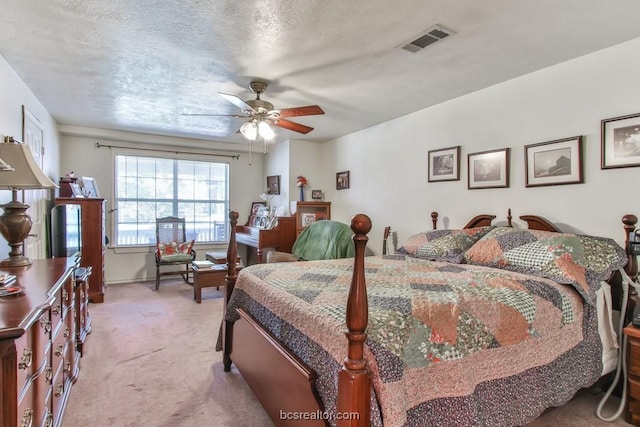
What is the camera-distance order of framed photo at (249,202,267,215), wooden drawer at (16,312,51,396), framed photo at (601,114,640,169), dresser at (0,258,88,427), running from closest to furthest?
1. dresser at (0,258,88,427)
2. wooden drawer at (16,312,51,396)
3. framed photo at (601,114,640,169)
4. framed photo at (249,202,267,215)

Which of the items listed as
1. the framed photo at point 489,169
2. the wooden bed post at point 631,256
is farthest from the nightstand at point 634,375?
the framed photo at point 489,169

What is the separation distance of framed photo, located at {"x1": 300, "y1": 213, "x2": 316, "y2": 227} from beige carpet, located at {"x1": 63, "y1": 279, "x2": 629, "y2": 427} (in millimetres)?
2001

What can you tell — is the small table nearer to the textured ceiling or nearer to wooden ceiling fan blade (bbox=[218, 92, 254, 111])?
the textured ceiling

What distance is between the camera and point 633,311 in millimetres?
2102

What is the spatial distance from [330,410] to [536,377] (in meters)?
1.08

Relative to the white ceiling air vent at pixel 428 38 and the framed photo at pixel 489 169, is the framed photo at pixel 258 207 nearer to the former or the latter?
the framed photo at pixel 489 169

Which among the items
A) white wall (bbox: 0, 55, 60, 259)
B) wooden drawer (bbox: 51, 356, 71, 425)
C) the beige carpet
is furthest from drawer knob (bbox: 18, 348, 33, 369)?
white wall (bbox: 0, 55, 60, 259)

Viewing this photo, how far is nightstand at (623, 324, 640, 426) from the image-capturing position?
193 centimetres

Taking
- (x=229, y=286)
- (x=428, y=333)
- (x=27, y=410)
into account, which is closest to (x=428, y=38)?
(x=428, y=333)

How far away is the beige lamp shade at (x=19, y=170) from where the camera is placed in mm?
1936

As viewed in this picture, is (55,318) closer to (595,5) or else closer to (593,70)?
(595,5)

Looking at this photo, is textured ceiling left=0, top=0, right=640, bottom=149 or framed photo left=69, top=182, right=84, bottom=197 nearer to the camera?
textured ceiling left=0, top=0, right=640, bottom=149

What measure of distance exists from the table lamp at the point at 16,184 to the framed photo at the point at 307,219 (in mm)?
3537

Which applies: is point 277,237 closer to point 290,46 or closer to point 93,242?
point 93,242
